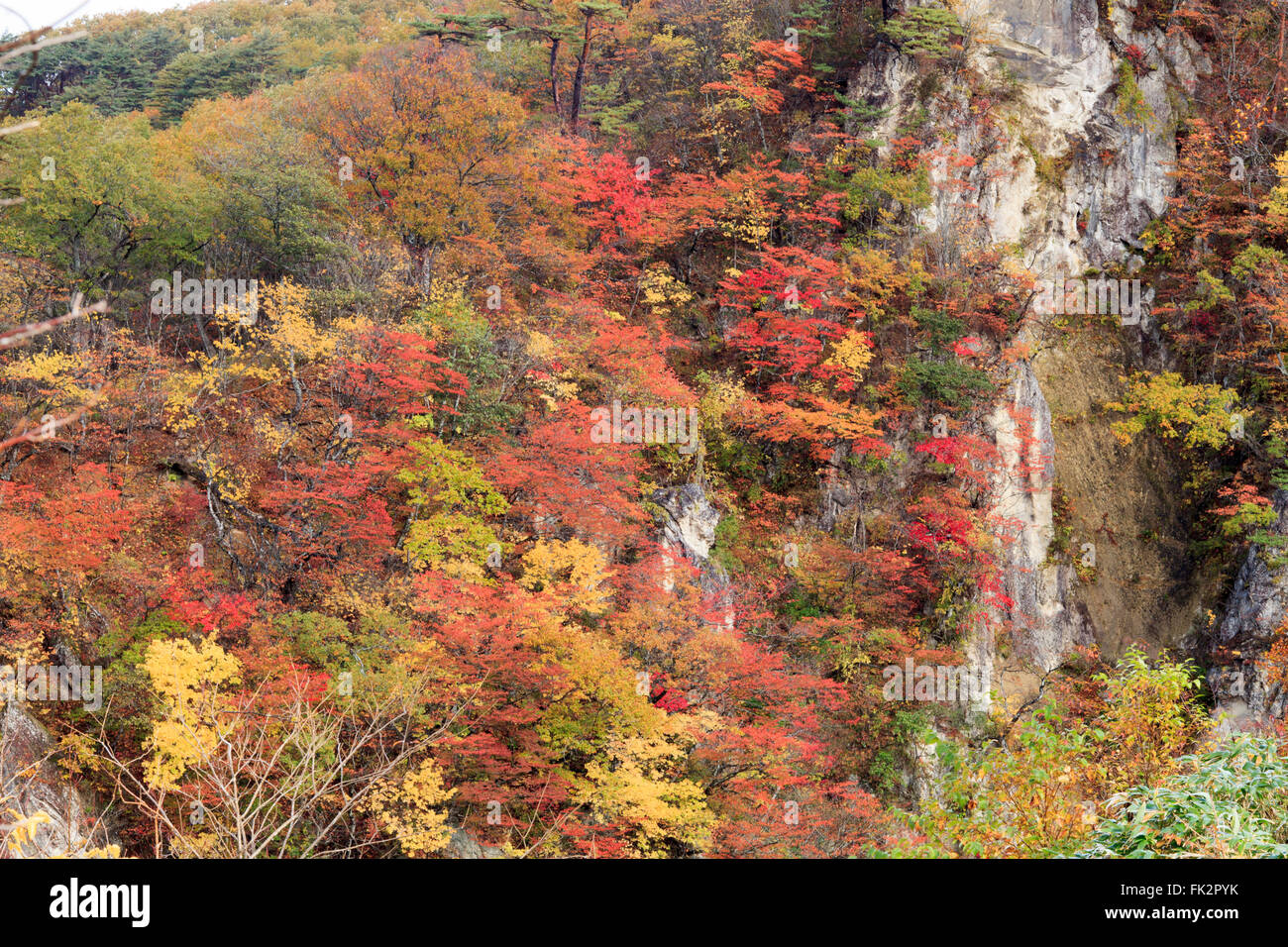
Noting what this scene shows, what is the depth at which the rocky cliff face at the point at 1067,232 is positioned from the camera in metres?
24.6

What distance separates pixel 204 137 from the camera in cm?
2664

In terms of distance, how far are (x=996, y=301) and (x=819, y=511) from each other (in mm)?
7766

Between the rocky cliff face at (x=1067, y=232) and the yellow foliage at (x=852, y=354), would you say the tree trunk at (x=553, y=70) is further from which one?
the yellow foliage at (x=852, y=354)

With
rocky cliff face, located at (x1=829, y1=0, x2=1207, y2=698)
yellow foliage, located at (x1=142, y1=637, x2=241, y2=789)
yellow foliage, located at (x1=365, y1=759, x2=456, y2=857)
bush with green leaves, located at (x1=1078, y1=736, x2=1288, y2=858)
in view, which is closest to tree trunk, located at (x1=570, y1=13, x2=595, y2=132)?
rocky cliff face, located at (x1=829, y1=0, x2=1207, y2=698)

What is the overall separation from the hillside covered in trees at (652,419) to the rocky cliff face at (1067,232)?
0.13 m

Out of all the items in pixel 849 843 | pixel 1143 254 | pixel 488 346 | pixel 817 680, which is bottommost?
pixel 849 843

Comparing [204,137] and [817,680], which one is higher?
[204,137]

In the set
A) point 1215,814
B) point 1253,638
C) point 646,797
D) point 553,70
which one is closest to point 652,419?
point 646,797

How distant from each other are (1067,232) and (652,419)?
14.6 metres

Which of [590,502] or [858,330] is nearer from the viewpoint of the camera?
[590,502]

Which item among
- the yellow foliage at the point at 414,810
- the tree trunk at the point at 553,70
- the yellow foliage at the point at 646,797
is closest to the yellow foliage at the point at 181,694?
the yellow foliage at the point at 414,810
